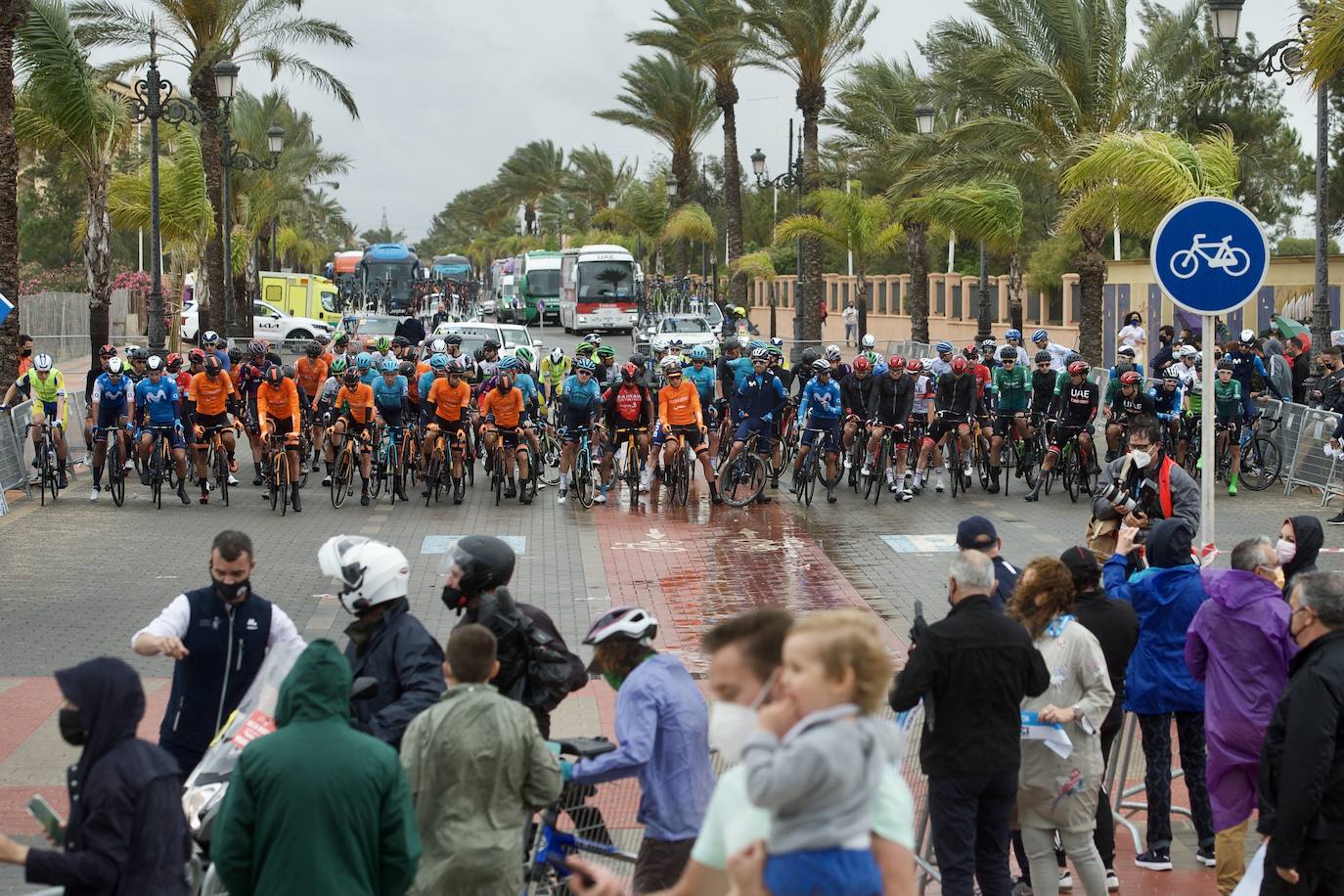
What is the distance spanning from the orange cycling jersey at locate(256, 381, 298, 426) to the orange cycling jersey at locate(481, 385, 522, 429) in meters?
2.31

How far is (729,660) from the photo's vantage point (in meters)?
3.98

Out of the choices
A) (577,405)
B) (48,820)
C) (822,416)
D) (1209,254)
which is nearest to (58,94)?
(577,405)

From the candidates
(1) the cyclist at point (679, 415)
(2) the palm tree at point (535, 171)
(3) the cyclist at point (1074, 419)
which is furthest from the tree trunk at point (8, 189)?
(2) the palm tree at point (535, 171)

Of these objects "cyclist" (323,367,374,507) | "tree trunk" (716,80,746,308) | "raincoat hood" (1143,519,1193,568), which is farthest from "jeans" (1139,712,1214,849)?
"tree trunk" (716,80,746,308)

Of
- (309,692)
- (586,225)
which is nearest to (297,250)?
(586,225)

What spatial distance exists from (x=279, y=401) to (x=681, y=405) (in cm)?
473

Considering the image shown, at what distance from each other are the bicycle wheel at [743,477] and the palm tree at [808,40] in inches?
899

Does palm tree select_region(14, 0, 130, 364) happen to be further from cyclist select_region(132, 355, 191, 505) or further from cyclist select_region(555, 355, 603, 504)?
cyclist select_region(555, 355, 603, 504)

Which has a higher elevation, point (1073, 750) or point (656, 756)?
point (656, 756)

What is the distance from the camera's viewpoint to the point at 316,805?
4.78 metres

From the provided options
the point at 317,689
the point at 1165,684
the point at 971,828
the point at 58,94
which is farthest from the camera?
the point at 58,94

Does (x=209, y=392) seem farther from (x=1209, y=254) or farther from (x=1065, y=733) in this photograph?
(x=1065, y=733)

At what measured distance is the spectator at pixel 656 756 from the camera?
5671mm

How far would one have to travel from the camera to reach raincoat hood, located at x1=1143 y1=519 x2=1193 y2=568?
7.87 m
